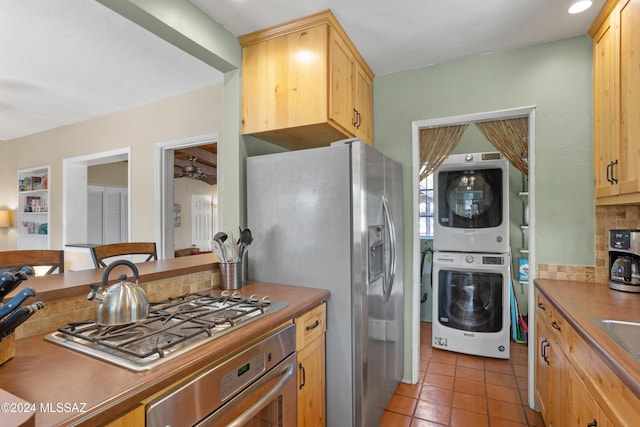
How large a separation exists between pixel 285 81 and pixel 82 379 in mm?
1751

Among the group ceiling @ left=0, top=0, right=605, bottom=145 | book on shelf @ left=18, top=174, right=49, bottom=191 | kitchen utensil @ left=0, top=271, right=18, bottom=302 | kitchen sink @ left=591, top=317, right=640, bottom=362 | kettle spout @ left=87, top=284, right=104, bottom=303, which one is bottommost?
kitchen sink @ left=591, top=317, right=640, bottom=362

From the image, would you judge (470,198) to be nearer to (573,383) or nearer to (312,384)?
(573,383)

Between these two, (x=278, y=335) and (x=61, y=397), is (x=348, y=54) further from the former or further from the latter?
(x=61, y=397)

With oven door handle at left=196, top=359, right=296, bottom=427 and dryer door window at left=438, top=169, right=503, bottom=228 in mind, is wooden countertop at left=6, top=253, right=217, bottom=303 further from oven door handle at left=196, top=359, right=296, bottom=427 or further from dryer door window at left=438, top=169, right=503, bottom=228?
dryer door window at left=438, top=169, right=503, bottom=228

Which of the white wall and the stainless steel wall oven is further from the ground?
the white wall

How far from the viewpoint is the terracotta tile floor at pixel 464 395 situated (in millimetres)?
2141

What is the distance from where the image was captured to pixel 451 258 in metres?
3.30

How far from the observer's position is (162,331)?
1.13 m

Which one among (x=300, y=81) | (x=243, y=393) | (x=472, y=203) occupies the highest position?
(x=300, y=81)

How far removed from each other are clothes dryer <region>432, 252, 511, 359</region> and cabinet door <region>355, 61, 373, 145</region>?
158 centimetres

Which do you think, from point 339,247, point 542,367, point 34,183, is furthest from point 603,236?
point 34,183

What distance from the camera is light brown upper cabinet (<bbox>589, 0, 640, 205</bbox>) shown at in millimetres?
1521

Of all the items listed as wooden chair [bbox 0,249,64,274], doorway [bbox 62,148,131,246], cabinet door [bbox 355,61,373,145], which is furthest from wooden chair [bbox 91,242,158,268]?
doorway [bbox 62,148,131,246]

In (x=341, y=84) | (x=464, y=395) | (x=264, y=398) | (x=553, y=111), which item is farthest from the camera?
(x=464, y=395)
